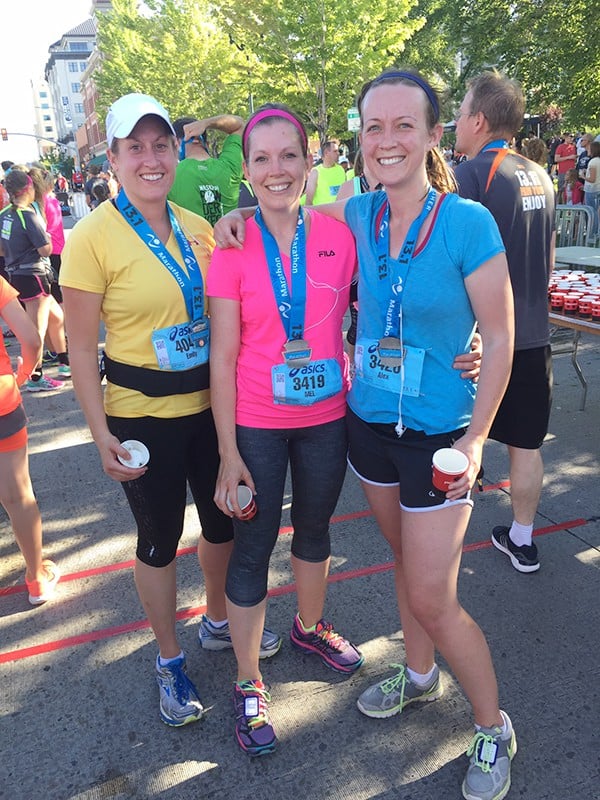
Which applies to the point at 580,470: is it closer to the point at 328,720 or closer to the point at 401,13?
the point at 328,720

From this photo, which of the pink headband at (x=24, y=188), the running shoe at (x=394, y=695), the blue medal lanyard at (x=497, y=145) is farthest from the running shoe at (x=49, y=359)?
the running shoe at (x=394, y=695)

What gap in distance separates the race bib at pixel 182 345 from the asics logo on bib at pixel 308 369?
0.34 metres

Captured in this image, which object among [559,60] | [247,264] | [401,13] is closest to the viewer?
[247,264]

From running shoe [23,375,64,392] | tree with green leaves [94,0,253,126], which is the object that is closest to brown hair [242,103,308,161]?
running shoe [23,375,64,392]

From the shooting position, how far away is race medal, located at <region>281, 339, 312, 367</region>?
1.99m

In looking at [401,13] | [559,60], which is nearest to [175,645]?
[559,60]

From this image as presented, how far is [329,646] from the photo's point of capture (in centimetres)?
260

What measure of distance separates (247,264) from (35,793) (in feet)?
6.23

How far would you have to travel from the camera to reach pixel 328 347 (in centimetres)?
207

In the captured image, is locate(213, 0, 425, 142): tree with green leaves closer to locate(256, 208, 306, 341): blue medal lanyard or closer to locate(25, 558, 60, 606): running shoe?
locate(25, 558, 60, 606): running shoe

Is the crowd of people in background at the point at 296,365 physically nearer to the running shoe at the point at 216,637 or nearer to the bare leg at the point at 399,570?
the bare leg at the point at 399,570

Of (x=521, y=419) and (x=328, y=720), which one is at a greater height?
(x=521, y=419)

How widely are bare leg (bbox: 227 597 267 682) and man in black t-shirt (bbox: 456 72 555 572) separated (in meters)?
1.51

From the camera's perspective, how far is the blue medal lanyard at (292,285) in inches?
77.0
